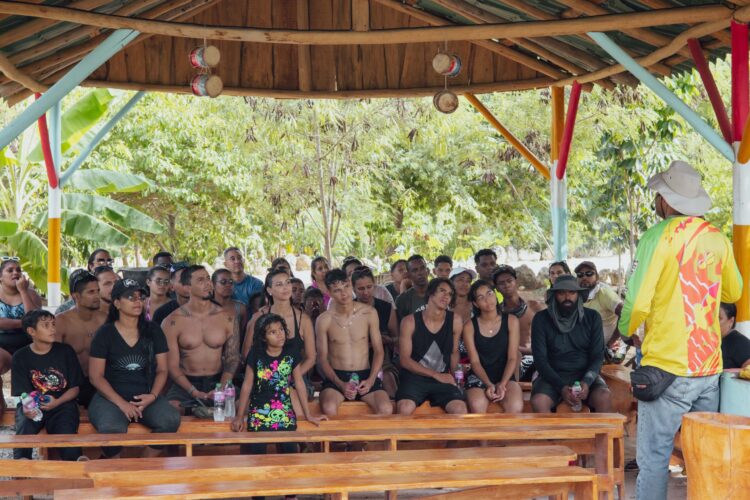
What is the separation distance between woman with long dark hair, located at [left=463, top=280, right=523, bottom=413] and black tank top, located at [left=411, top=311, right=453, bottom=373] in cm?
14

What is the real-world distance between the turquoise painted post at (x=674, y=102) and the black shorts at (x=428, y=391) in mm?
2477

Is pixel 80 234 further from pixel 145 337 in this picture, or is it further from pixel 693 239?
pixel 693 239

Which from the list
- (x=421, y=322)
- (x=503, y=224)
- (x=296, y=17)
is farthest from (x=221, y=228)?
(x=421, y=322)

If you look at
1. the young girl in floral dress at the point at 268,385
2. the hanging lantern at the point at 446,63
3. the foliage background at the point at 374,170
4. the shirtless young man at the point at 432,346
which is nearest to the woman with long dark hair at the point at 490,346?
the shirtless young man at the point at 432,346

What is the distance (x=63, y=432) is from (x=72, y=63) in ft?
14.5

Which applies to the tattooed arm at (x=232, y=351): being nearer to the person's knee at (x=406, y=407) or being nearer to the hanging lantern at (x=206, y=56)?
the person's knee at (x=406, y=407)

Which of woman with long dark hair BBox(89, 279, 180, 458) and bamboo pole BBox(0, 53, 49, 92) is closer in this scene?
woman with long dark hair BBox(89, 279, 180, 458)

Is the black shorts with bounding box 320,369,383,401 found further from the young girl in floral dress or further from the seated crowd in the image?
the young girl in floral dress

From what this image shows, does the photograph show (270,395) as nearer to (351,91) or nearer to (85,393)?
(85,393)

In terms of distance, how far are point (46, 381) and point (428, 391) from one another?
2549 millimetres

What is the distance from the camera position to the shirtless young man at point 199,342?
644 cm

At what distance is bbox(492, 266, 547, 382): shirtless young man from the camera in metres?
7.18

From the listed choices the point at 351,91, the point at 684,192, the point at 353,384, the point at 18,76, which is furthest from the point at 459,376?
the point at 351,91

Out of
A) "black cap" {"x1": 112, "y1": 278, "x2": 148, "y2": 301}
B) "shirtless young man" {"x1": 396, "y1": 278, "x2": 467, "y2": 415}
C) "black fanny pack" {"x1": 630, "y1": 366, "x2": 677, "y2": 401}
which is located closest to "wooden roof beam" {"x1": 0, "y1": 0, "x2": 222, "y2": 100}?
"black cap" {"x1": 112, "y1": 278, "x2": 148, "y2": 301}
